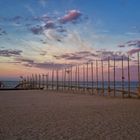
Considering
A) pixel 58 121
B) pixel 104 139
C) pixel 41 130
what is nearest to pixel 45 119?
pixel 58 121

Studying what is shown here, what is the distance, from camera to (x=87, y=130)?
9.15m

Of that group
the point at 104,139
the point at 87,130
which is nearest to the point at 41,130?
the point at 87,130

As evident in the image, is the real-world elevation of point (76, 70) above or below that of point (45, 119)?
above

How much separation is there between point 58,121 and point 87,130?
7.35 feet

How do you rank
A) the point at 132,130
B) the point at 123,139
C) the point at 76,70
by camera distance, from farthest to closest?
the point at 76,70 → the point at 132,130 → the point at 123,139

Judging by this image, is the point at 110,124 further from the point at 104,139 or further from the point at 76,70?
the point at 76,70

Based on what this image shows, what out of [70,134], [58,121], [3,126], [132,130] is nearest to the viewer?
[70,134]

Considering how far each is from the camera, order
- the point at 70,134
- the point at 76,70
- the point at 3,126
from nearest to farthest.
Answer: the point at 70,134 < the point at 3,126 < the point at 76,70

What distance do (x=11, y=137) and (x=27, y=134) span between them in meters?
0.54

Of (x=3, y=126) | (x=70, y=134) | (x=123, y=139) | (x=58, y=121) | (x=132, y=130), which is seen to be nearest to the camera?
(x=123, y=139)

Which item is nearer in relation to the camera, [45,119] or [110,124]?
[110,124]

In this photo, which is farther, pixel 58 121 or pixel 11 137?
pixel 58 121

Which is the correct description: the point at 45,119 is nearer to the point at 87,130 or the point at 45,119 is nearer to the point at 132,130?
the point at 87,130

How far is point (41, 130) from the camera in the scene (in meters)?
9.24
